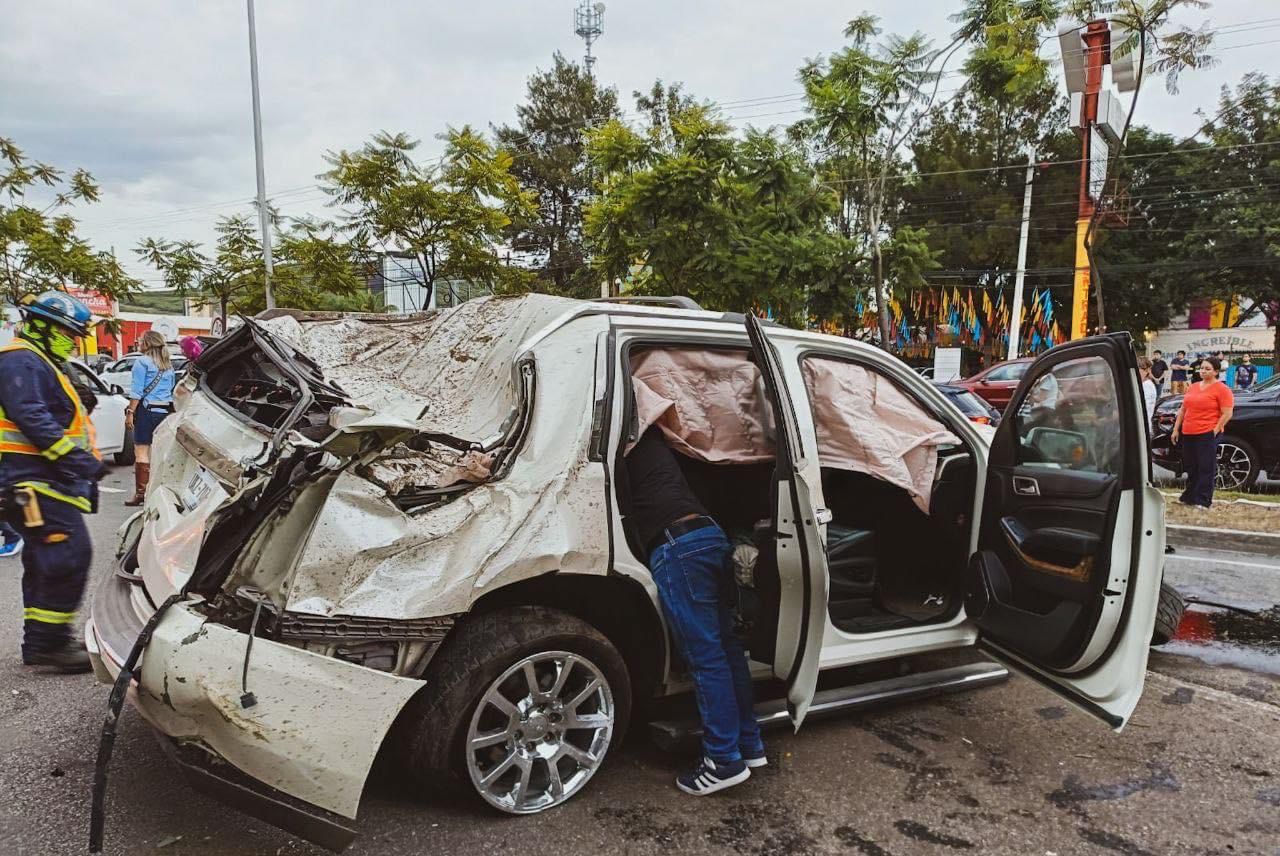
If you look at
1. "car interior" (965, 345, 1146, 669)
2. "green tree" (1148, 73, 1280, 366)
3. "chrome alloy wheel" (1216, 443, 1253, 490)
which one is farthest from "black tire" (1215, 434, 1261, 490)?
"green tree" (1148, 73, 1280, 366)

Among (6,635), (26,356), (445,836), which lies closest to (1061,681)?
(445,836)

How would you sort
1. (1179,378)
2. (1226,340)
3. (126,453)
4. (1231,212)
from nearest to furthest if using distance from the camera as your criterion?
(126,453), (1179,378), (1231,212), (1226,340)

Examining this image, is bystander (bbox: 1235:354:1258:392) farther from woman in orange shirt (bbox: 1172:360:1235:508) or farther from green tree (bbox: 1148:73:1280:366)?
woman in orange shirt (bbox: 1172:360:1235:508)

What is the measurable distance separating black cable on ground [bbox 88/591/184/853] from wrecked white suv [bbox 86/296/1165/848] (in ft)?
0.10

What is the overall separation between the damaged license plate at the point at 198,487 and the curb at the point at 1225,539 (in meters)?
→ 7.78

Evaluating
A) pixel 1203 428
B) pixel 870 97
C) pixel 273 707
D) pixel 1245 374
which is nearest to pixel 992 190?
pixel 1245 374

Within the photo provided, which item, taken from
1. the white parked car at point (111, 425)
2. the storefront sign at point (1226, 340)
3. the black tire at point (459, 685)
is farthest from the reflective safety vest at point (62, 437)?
the storefront sign at point (1226, 340)

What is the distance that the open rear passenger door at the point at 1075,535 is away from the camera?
303 cm

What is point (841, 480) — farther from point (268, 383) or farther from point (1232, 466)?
point (1232, 466)

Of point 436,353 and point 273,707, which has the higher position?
point 436,353

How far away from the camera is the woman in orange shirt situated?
8594 mm

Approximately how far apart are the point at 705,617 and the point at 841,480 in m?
1.52

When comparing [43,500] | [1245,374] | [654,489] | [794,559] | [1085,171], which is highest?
[1085,171]

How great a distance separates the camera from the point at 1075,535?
323 centimetres
